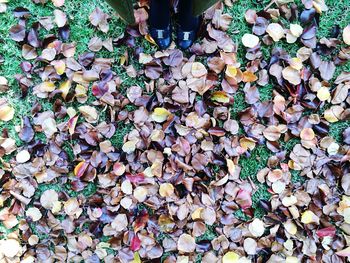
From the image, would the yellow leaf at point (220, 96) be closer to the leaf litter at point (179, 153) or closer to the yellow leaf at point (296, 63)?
the leaf litter at point (179, 153)

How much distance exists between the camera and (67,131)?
205cm

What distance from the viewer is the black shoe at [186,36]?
2.00m

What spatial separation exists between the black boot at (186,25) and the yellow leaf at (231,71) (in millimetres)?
210

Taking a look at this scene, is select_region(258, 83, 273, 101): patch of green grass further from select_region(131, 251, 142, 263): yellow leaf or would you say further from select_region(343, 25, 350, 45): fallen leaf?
select_region(131, 251, 142, 263): yellow leaf

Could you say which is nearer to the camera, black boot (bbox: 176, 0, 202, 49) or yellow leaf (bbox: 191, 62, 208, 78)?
black boot (bbox: 176, 0, 202, 49)

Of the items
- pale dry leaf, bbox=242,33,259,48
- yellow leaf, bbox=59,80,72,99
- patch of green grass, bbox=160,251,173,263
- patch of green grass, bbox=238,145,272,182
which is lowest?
patch of green grass, bbox=160,251,173,263

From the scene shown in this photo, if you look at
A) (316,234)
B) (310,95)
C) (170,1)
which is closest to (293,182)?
(316,234)

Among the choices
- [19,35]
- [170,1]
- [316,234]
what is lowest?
[316,234]

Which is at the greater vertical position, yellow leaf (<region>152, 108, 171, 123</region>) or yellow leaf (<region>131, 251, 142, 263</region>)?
yellow leaf (<region>152, 108, 171, 123</region>)

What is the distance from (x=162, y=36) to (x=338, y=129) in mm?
936

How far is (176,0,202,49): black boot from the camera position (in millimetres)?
1896

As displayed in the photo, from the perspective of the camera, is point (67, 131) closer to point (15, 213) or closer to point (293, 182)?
point (15, 213)

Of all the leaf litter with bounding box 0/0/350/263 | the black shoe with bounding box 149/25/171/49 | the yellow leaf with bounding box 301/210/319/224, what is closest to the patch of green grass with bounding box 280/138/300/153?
the leaf litter with bounding box 0/0/350/263

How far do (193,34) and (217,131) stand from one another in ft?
1.51
